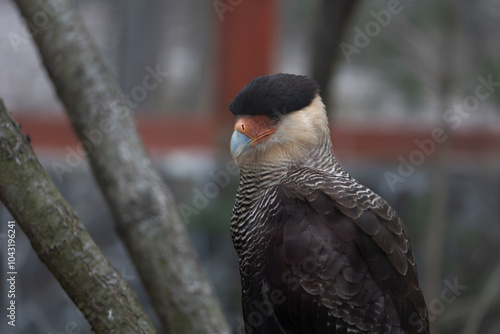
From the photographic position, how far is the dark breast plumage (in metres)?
1.98

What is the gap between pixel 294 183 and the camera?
2.14 meters

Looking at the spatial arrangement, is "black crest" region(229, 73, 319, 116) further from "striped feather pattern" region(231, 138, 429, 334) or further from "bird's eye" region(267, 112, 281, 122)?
"striped feather pattern" region(231, 138, 429, 334)

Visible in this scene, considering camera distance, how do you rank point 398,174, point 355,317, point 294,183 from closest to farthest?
point 355,317, point 294,183, point 398,174

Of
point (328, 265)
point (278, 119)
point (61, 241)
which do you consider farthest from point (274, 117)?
point (61, 241)

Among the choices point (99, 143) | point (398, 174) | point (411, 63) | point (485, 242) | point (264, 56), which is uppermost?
point (99, 143)

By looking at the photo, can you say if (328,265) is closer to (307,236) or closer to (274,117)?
(307,236)

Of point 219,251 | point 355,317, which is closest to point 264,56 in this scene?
point 219,251

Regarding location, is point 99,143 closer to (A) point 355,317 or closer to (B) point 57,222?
(B) point 57,222

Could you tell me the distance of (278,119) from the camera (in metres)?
2.24

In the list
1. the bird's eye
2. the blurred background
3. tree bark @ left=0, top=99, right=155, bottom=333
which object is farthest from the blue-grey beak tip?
the blurred background

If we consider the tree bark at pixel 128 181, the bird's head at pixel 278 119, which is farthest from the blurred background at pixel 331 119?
the bird's head at pixel 278 119

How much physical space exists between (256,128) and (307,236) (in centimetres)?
45

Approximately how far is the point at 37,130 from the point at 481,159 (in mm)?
3345

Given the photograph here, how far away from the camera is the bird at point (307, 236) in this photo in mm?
1987
